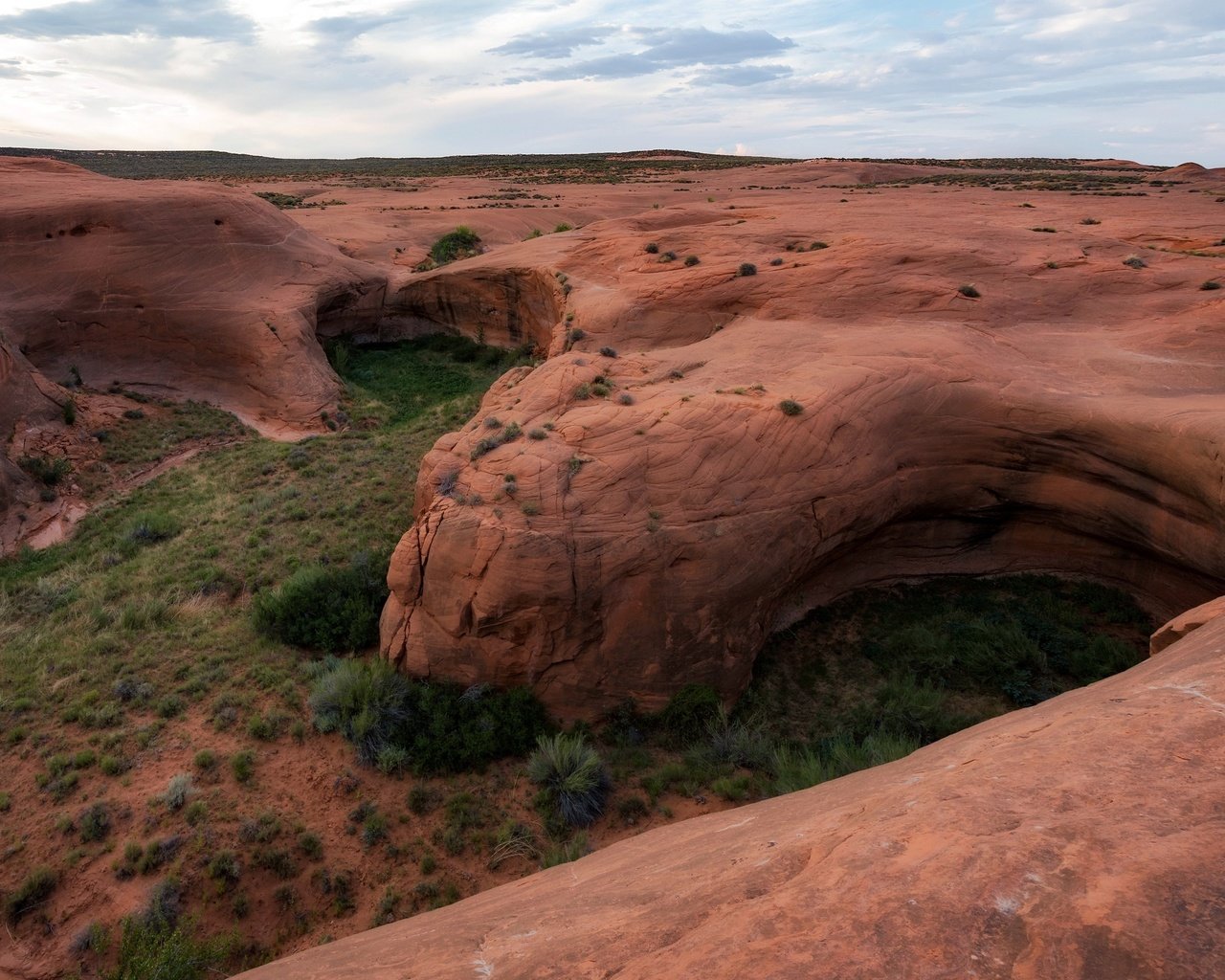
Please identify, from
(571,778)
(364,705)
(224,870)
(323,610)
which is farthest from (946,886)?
(323,610)

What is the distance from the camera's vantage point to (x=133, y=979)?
6957 millimetres

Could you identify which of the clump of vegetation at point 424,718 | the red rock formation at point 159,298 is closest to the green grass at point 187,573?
the clump of vegetation at point 424,718

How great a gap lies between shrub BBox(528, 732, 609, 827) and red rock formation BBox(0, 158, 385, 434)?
15.6m

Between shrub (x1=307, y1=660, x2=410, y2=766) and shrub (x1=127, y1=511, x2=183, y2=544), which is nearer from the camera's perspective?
shrub (x1=307, y1=660, x2=410, y2=766)

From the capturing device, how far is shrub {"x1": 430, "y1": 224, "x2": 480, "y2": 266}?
3506 centimetres

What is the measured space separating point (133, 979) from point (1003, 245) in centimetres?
2142

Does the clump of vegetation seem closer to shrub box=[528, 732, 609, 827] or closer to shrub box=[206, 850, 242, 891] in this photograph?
shrub box=[528, 732, 609, 827]

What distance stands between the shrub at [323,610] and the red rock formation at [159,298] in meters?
10.5

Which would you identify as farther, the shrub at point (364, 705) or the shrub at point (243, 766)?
the shrub at point (364, 705)

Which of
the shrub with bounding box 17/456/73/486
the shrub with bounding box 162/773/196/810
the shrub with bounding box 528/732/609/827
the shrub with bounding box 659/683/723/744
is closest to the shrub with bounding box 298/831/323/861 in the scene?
the shrub with bounding box 162/773/196/810

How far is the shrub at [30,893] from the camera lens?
7.72 metres

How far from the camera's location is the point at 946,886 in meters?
3.24

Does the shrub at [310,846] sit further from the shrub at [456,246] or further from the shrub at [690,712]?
the shrub at [456,246]

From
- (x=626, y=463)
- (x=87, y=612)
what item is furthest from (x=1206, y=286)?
(x=87, y=612)
